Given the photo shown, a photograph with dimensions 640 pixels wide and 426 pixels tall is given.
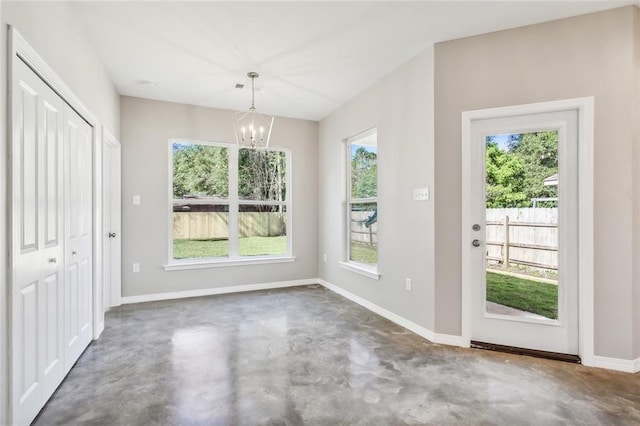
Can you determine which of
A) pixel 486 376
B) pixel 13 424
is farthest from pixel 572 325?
pixel 13 424

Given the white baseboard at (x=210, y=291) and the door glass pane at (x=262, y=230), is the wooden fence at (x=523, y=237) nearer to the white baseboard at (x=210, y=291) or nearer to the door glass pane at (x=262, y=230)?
the white baseboard at (x=210, y=291)

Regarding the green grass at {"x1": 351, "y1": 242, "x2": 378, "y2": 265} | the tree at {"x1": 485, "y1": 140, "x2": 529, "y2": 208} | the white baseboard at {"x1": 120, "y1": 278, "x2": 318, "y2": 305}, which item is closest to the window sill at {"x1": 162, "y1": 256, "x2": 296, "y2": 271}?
the white baseboard at {"x1": 120, "y1": 278, "x2": 318, "y2": 305}

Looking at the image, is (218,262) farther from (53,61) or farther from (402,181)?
(53,61)

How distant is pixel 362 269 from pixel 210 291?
7.39ft

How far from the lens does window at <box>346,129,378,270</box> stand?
163 inches

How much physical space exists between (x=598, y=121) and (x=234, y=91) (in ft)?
12.2

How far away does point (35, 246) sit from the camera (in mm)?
1831

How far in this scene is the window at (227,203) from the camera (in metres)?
4.64

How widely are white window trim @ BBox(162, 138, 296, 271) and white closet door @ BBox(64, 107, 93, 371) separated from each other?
5.17ft

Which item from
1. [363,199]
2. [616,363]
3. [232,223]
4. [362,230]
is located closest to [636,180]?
[616,363]

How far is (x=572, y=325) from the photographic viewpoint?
2623mm

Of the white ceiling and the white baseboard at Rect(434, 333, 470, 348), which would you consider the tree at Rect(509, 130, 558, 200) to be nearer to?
the white ceiling

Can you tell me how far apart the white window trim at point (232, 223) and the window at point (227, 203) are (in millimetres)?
15

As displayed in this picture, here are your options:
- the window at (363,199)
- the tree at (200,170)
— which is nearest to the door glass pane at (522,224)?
the window at (363,199)
